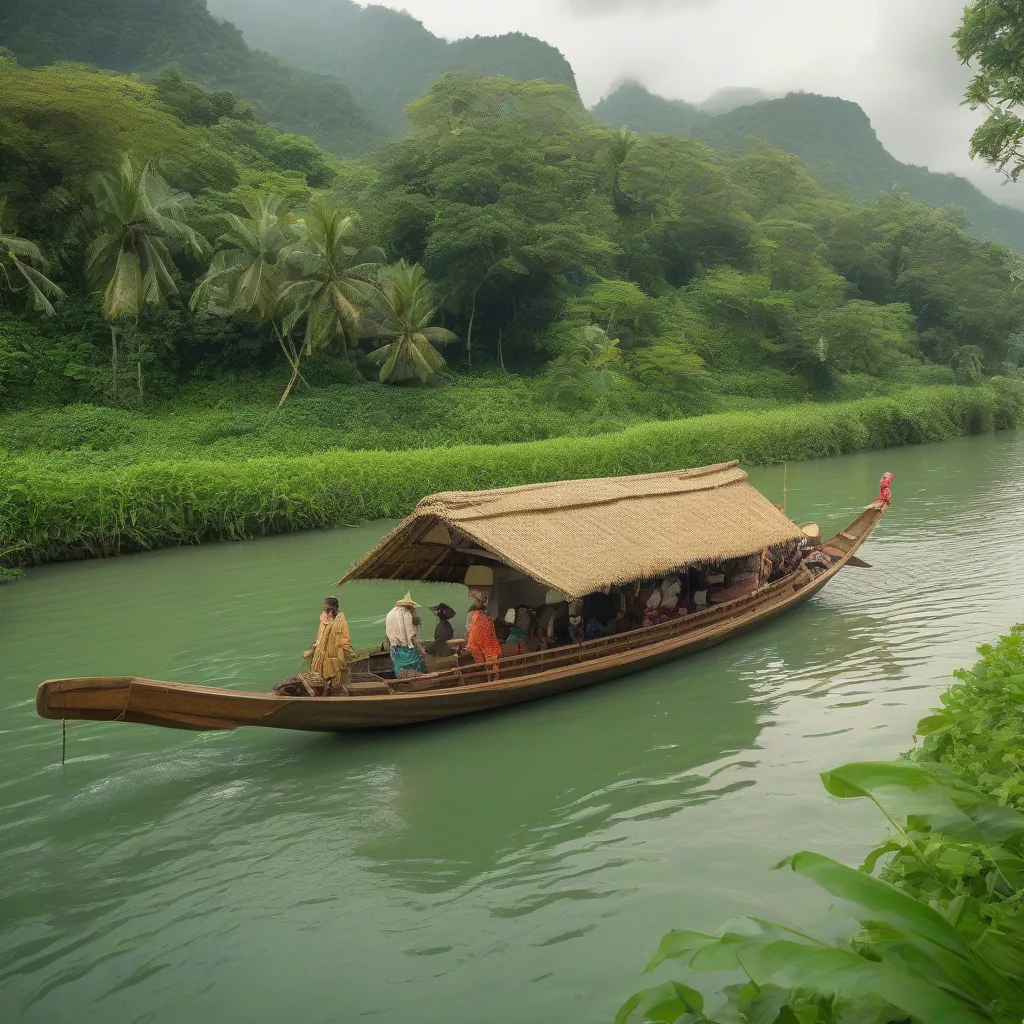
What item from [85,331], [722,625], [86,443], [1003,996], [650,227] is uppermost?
[650,227]

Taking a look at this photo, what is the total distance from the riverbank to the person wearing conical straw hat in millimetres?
5922

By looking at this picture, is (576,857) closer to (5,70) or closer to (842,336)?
(5,70)

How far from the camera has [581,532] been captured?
9.23 meters

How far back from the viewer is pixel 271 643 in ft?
36.5

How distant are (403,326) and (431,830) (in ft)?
74.3

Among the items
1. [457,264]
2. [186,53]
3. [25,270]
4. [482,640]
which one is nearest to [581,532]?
[482,640]

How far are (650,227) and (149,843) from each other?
37846 millimetres

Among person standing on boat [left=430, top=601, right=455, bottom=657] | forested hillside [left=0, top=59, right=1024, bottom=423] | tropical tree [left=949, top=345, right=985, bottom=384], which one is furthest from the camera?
tropical tree [left=949, top=345, right=985, bottom=384]

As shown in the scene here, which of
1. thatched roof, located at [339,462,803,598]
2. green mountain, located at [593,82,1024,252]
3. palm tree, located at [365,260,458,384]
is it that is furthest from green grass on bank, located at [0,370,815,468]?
green mountain, located at [593,82,1024,252]

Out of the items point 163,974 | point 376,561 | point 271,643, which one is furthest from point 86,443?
point 163,974

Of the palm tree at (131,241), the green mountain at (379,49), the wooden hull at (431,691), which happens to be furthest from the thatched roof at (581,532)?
the green mountain at (379,49)

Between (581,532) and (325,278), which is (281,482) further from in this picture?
(581,532)

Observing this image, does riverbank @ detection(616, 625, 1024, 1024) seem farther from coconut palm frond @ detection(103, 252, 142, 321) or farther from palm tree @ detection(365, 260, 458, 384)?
palm tree @ detection(365, 260, 458, 384)

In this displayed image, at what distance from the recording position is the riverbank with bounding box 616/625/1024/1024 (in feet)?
5.84
